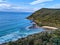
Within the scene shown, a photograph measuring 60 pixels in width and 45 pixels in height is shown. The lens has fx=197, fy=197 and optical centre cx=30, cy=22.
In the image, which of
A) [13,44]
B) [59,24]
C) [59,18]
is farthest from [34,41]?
[59,18]

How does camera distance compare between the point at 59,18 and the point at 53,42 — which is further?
the point at 59,18

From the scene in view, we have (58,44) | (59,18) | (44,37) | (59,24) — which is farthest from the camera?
(59,18)

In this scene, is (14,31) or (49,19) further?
(49,19)

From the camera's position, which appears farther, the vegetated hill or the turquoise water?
the vegetated hill

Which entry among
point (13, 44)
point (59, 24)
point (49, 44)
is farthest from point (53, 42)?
point (59, 24)

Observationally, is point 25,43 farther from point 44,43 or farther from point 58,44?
point 58,44

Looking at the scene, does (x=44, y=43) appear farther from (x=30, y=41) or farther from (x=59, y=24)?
(x=59, y=24)

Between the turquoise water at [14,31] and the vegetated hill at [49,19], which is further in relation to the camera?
the vegetated hill at [49,19]

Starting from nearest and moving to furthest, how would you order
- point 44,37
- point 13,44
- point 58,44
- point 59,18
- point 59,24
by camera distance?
1. point 58,44
2. point 13,44
3. point 44,37
4. point 59,24
5. point 59,18

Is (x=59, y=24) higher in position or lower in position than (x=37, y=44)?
lower
